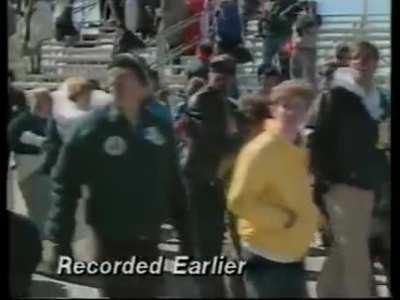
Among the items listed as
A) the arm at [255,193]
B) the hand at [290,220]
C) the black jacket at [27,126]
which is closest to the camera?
the arm at [255,193]

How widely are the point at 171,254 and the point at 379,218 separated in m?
0.96

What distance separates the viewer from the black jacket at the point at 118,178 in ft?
17.6

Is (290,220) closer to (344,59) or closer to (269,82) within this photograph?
(269,82)

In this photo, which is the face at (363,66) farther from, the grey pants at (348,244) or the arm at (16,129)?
the arm at (16,129)

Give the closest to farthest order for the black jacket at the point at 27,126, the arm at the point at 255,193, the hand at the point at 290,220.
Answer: the arm at the point at 255,193, the hand at the point at 290,220, the black jacket at the point at 27,126

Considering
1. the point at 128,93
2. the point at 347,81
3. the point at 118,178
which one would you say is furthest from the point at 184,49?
the point at 347,81

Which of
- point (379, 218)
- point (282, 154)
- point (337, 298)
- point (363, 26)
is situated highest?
point (363, 26)

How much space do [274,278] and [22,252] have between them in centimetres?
113

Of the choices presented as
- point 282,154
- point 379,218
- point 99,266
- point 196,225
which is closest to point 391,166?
point 379,218

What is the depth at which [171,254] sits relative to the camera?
5.45 metres

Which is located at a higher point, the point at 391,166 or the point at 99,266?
the point at 391,166

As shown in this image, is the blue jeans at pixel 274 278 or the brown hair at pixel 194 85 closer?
the blue jeans at pixel 274 278

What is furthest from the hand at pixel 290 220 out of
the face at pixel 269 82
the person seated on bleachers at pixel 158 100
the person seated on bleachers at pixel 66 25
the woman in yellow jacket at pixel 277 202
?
the person seated on bleachers at pixel 66 25

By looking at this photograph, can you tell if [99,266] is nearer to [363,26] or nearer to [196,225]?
[196,225]
